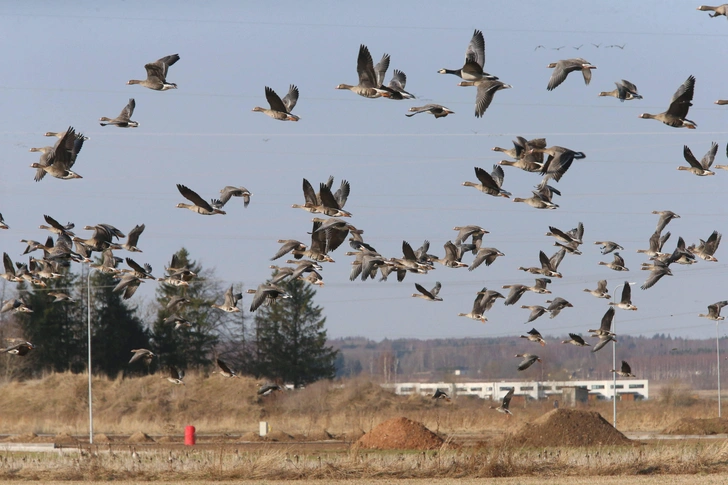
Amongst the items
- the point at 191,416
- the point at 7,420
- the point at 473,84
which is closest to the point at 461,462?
the point at 473,84

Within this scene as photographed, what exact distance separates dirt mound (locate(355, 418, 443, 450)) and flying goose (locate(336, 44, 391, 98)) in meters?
17.5

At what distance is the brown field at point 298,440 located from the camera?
28.4m

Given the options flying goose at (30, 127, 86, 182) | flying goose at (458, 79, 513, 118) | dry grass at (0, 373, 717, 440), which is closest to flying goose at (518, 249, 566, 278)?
flying goose at (458, 79, 513, 118)

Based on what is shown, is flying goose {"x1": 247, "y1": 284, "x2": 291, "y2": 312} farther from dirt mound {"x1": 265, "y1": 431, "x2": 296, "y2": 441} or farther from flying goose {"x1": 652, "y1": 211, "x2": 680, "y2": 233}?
dirt mound {"x1": 265, "y1": 431, "x2": 296, "y2": 441}

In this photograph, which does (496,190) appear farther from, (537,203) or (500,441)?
(500,441)

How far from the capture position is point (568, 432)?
125 ft

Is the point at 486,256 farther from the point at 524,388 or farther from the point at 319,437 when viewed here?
the point at 524,388

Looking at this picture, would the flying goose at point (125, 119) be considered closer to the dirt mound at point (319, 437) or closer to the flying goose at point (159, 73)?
the flying goose at point (159, 73)

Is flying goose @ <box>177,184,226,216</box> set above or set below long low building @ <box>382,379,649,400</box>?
above

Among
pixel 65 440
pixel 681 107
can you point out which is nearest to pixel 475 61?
pixel 681 107

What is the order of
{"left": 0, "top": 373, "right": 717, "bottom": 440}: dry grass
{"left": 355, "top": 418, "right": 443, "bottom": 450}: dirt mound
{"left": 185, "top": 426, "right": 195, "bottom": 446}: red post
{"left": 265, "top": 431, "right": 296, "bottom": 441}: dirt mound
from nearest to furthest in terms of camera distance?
{"left": 355, "top": 418, "right": 443, "bottom": 450}: dirt mound < {"left": 185, "top": 426, "right": 195, "bottom": 446}: red post < {"left": 265, "top": 431, "right": 296, "bottom": 441}: dirt mound < {"left": 0, "top": 373, "right": 717, "bottom": 440}: dry grass

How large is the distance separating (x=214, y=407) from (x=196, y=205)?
45138mm

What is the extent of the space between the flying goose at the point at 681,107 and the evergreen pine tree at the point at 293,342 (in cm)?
6411

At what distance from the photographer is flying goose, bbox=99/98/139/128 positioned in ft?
79.7
